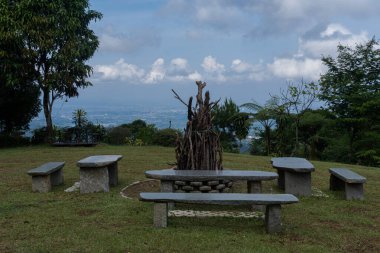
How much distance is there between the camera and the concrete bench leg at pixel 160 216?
6.16 metres

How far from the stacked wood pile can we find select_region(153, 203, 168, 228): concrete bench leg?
90.5 inches

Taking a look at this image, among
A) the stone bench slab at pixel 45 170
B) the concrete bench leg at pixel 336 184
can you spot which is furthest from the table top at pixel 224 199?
the concrete bench leg at pixel 336 184

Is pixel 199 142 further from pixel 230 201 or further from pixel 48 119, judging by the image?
pixel 48 119

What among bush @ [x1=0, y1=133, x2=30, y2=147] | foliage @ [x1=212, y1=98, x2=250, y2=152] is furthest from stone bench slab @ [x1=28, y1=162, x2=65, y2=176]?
foliage @ [x1=212, y1=98, x2=250, y2=152]

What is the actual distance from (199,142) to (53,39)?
1313 centimetres

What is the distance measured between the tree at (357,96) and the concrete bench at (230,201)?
47.9 feet

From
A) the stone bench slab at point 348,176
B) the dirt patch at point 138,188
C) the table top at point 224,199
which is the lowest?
the dirt patch at point 138,188

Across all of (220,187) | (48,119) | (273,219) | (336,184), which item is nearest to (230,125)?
(48,119)

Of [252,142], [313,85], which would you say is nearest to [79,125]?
[252,142]

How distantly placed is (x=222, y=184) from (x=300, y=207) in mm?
1370

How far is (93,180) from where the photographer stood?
8.77 meters

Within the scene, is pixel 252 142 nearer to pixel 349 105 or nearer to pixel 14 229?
pixel 349 105

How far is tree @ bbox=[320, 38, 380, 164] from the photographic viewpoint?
67.6 feet

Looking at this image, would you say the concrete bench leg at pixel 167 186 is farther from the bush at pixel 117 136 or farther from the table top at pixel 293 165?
the bush at pixel 117 136
